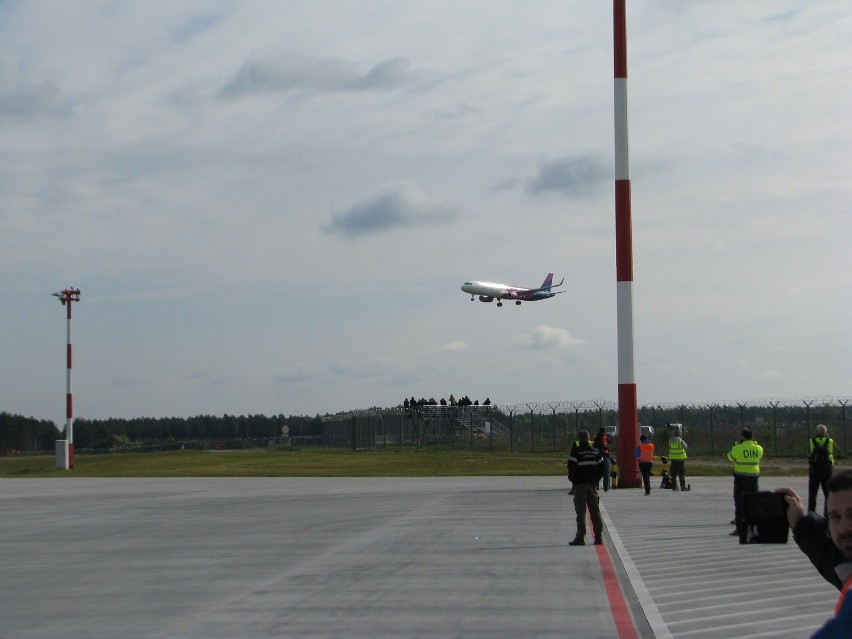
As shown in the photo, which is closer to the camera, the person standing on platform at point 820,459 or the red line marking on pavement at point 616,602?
the red line marking on pavement at point 616,602

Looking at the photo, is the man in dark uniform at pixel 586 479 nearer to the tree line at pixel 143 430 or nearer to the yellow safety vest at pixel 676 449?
the yellow safety vest at pixel 676 449

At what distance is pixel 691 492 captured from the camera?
27672 mm

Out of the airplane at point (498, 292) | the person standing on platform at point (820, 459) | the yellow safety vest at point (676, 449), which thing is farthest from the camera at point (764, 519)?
the airplane at point (498, 292)

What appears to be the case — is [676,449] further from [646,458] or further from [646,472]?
[646,472]

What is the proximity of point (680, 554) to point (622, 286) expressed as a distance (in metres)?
18.1

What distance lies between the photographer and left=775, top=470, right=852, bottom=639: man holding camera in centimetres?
342

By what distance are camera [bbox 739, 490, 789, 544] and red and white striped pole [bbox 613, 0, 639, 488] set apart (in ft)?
84.5

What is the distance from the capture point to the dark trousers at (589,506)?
52.5ft

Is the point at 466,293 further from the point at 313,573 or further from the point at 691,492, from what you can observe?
the point at 313,573

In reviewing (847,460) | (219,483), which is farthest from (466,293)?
(219,483)

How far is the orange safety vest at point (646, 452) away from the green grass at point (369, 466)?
10838mm

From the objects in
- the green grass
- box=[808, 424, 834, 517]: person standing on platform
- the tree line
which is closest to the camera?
box=[808, 424, 834, 517]: person standing on platform

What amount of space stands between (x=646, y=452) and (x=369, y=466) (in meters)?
23.9

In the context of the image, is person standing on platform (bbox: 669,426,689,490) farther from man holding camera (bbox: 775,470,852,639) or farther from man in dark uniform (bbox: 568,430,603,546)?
man holding camera (bbox: 775,470,852,639)
